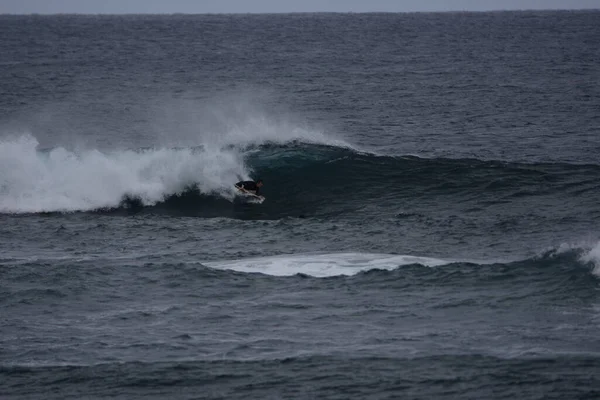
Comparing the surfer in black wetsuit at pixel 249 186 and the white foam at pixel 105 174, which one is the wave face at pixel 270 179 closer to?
the white foam at pixel 105 174

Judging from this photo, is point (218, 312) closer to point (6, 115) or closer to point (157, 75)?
point (6, 115)

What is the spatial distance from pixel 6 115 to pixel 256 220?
28.9m

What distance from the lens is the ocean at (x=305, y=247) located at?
1720 centimetres

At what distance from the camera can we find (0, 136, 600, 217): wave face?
32.4 m

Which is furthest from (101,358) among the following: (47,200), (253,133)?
(253,133)

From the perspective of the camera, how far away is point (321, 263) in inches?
950

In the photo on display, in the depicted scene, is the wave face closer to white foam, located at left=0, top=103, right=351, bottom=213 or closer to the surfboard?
white foam, located at left=0, top=103, right=351, bottom=213

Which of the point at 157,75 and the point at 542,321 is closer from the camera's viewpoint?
the point at 542,321

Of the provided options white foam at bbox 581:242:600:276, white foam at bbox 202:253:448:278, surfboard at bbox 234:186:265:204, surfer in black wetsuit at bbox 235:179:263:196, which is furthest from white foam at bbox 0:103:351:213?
white foam at bbox 581:242:600:276

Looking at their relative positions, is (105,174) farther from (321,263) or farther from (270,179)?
(321,263)

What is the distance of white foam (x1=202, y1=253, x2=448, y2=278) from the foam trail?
9.17 metres

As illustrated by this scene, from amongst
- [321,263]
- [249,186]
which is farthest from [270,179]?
[321,263]

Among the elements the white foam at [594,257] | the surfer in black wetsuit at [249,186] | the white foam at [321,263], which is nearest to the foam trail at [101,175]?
the surfer in black wetsuit at [249,186]

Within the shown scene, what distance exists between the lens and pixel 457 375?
16672mm
